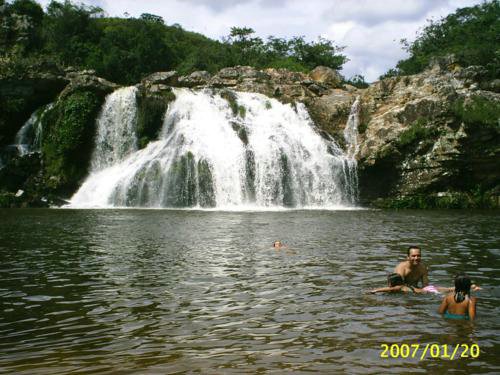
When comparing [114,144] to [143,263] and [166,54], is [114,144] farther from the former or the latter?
[166,54]

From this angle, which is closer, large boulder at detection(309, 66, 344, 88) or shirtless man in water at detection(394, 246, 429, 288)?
shirtless man in water at detection(394, 246, 429, 288)

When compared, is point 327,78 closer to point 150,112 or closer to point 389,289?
point 150,112

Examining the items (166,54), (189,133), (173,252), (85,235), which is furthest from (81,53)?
(173,252)

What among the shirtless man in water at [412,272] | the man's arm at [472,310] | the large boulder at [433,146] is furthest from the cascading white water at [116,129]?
the man's arm at [472,310]

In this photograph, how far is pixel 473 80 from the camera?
37.1 metres

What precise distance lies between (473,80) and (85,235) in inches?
1212

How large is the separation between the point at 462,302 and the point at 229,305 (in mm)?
3530

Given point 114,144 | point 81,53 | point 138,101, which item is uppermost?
point 81,53

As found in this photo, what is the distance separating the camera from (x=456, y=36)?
69.9 meters

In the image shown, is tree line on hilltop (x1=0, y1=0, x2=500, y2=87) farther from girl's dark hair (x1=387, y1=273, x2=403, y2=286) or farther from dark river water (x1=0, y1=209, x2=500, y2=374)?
girl's dark hair (x1=387, y1=273, x2=403, y2=286)
